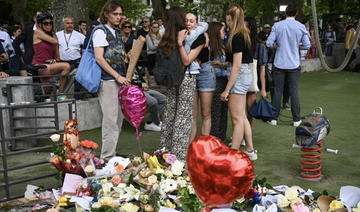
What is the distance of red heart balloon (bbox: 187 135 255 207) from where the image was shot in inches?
72.3

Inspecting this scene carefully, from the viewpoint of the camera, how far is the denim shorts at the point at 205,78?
212 inches

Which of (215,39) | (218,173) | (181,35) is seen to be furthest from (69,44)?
(218,173)

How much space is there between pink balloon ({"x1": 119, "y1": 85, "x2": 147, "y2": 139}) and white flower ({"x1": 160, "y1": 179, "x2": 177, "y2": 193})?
116 centimetres

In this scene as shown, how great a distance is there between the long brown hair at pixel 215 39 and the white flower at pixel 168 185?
217 cm

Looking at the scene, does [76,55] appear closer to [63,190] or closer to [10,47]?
[10,47]

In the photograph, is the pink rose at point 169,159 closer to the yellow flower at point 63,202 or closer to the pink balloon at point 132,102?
the pink balloon at point 132,102

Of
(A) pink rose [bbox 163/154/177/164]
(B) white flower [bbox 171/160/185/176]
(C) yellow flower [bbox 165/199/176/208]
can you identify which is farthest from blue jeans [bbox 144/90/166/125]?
(C) yellow flower [bbox 165/199/176/208]

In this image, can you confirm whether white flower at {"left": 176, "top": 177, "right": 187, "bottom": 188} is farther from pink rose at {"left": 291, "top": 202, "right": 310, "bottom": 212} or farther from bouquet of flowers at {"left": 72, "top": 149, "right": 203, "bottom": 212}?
pink rose at {"left": 291, "top": 202, "right": 310, "bottom": 212}

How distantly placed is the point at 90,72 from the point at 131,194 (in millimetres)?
1484

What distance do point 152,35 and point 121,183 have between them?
6371mm

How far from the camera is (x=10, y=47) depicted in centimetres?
1039

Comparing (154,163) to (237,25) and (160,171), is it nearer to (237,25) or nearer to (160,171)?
(160,171)

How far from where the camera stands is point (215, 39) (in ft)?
18.4

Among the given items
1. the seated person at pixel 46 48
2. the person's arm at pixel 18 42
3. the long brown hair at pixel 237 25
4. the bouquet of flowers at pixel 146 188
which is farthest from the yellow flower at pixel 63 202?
the person's arm at pixel 18 42
